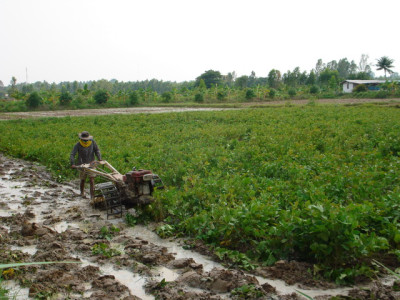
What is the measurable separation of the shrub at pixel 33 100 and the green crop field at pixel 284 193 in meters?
30.5

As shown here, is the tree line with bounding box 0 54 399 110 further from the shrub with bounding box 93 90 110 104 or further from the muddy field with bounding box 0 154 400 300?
the muddy field with bounding box 0 154 400 300

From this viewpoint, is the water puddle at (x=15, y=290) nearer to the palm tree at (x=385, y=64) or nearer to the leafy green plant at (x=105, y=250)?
the leafy green plant at (x=105, y=250)

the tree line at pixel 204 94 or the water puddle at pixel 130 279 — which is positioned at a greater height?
the tree line at pixel 204 94

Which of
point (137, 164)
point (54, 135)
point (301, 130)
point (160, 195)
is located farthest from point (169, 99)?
point (160, 195)

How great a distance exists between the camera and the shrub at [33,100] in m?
41.1

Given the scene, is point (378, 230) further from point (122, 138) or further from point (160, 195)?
point (122, 138)

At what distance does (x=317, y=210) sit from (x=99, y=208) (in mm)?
5206

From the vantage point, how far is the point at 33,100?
41312mm

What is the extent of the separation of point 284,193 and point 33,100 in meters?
42.1

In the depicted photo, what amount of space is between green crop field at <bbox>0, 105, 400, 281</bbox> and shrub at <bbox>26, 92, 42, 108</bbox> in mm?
30527

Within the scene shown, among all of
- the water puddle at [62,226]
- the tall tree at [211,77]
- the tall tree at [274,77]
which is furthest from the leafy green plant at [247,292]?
the tall tree at [211,77]

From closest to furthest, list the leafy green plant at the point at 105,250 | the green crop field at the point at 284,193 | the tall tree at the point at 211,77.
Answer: the green crop field at the point at 284,193, the leafy green plant at the point at 105,250, the tall tree at the point at 211,77

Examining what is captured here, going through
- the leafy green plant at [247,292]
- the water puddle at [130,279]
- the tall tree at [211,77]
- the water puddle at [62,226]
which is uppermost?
the tall tree at [211,77]

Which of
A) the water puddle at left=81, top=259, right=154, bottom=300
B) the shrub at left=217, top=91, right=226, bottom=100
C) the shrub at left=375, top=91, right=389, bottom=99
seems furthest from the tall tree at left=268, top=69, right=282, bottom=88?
the water puddle at left=81, top=259, right=154, bottom=300
